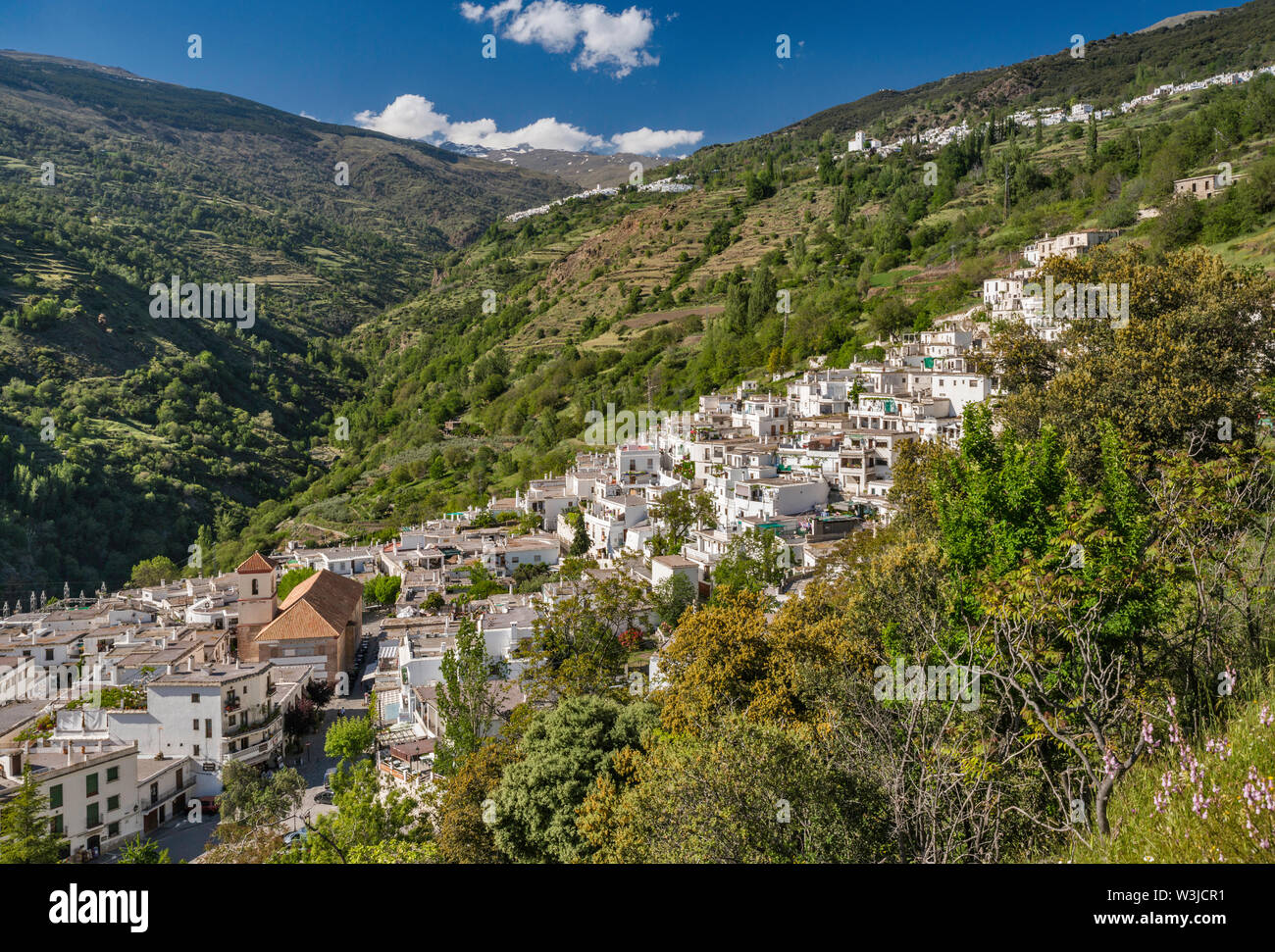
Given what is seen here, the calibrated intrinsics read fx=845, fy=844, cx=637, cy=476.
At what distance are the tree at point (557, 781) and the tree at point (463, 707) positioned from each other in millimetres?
3786

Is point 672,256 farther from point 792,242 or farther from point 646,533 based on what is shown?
point 646,533

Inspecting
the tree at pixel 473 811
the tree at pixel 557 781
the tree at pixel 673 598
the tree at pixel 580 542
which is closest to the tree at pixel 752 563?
the tree at pixel 673 598

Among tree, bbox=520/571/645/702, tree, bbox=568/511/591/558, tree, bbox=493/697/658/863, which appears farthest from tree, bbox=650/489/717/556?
tree, bbox=493/697/658/863

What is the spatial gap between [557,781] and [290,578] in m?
25.2

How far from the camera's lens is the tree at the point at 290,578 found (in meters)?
31.2

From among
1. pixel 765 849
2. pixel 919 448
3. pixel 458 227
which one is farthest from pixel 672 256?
pixel 458 227

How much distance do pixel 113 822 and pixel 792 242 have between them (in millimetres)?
59993

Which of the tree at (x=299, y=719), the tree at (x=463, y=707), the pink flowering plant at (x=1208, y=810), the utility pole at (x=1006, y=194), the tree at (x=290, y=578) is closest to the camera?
the pink flowering plant at (x=1208, y=810)

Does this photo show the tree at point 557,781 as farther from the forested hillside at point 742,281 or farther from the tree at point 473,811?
the forested hillside at point 742,281

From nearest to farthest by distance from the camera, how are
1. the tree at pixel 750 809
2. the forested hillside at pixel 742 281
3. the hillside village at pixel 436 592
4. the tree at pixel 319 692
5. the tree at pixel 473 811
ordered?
the tree at pixel 750 809 < the tree at pixel 473 811 < the hillside village at pixel 436 592 < the tree at pixel 319 692 < the forested hillside at pixel 742 281

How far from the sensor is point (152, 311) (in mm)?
74562

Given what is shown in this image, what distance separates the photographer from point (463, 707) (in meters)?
14.6

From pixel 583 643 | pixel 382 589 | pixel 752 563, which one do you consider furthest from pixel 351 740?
pixel 382 589
